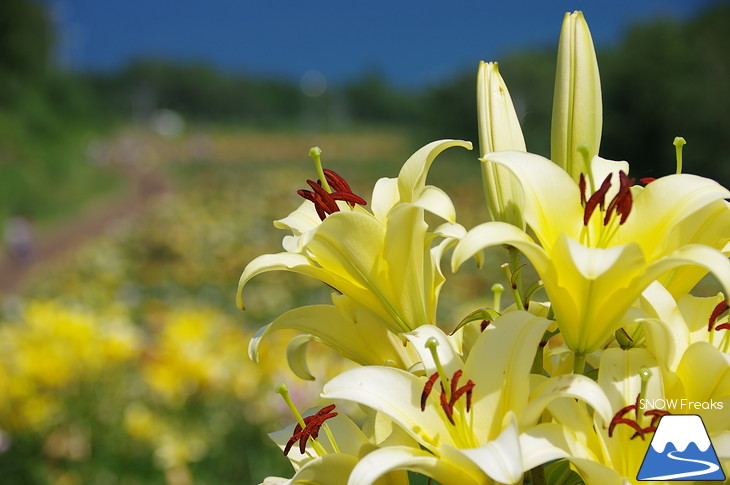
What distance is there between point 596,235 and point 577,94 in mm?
147

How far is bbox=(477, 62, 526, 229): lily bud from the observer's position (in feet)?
2.36

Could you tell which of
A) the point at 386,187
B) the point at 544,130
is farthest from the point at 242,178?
the point at 386,187

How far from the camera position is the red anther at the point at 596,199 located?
584 mm

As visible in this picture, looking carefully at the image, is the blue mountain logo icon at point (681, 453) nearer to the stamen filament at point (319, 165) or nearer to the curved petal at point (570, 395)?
the curved petal at point (570, 395)

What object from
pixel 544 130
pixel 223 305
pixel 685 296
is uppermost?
pixel 544 130

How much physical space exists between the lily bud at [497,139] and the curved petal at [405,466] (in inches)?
9.9

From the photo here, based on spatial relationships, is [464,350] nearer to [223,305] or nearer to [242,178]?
[223,305]

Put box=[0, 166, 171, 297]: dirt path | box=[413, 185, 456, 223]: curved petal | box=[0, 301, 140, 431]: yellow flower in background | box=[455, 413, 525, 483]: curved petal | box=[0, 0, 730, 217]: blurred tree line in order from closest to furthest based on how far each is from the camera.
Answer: box=[455, 413, 525, 483]: curved petal < box=[413, 185, 456, 223]: curved petal < box=[0, 301, 140, 431]: yellow flower in background < box=[0, 166, 171, 297]: dirt path < box=[0, 0, 730, 217]: blurred tree line

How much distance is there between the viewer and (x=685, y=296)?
67 centimetres

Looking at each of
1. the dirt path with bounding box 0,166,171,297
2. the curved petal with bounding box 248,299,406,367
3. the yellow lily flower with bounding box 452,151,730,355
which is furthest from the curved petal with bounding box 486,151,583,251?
the dirt path with bounding box 0,166,171,297

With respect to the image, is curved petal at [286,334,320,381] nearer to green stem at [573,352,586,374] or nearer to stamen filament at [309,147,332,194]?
stamen filament at [309,147,332,194]

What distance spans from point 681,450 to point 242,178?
12.8 m

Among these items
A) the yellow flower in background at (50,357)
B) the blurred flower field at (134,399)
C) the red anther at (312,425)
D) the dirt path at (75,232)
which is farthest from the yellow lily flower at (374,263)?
the dirt path at (75,232)

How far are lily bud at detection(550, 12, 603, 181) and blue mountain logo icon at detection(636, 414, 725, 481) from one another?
0.80 feet
